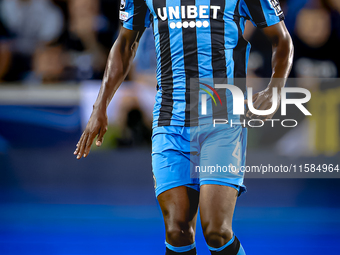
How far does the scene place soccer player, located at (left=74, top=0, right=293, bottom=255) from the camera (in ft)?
6.73

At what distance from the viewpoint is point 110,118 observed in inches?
211

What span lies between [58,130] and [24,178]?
81 cm

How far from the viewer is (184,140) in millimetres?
2160

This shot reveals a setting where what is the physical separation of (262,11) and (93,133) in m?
1.17

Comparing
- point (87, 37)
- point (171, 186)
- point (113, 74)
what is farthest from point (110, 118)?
point (171, 186)

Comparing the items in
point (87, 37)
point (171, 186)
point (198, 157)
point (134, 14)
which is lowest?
point (171, 186)

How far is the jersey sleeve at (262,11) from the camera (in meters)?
2.26

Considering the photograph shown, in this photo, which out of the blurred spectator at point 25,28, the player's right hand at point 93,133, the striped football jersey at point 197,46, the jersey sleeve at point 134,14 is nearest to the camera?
the striped football jersey at point 197,46

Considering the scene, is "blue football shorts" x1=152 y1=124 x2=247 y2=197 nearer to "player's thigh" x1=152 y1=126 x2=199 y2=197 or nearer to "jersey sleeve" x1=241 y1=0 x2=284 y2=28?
"player's thigh" x1=152 y1=126 x2=199 y2=197

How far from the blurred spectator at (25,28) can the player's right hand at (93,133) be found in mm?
3586

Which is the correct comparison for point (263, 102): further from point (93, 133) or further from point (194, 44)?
point (93, 133)

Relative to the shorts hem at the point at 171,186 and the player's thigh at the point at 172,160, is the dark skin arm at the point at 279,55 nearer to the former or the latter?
the player's thigh at the point at 172,160

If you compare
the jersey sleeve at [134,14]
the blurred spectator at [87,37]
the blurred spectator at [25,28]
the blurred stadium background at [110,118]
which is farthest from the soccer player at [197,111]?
the blurred spectator at [25,28]

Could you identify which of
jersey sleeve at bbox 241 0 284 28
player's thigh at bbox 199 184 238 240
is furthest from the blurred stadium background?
jersey sleeve at bbox 241 0 284 28
